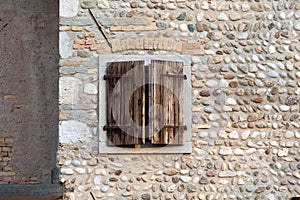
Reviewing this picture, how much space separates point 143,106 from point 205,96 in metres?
0.77

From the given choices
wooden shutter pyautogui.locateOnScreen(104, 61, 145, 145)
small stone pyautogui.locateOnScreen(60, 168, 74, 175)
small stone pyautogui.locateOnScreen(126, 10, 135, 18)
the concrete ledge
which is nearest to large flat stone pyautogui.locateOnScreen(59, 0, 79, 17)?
small stone pyautogui.locateOnScreen(126, 10, 135, 18)

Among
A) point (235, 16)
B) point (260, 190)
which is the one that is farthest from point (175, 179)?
point (235, 16)

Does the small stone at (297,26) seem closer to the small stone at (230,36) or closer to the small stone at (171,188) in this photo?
the small stone at (230,36)

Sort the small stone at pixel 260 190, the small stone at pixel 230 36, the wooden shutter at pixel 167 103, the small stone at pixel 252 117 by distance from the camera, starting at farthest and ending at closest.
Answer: the small stone at pixel 230 36, the small stone at pixel 252 117, the small stone at pixel 260 190, the wooden shutter at pixel 167 103

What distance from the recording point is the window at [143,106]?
25.8 feet

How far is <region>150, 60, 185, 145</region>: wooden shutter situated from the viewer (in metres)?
7.87

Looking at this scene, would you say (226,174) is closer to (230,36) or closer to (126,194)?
(126,194)

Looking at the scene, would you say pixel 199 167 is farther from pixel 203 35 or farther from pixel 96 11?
pixel 96 11

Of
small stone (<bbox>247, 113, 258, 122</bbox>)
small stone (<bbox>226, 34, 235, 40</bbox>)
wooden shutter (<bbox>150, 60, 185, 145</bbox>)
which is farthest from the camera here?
small stone (<bbox>226, 34, 235, 40</bbox>)

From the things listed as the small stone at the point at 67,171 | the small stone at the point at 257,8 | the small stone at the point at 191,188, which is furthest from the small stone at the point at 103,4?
the small stone at the point at 191,188

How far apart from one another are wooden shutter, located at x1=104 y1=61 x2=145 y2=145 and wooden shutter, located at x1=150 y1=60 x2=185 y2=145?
0.14 m

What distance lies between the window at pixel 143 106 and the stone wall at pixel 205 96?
4.0 inches

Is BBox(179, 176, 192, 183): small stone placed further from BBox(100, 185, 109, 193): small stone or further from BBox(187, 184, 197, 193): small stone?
BBox(100, 185, 109, 193): small stone

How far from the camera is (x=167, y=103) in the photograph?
26.0ft
